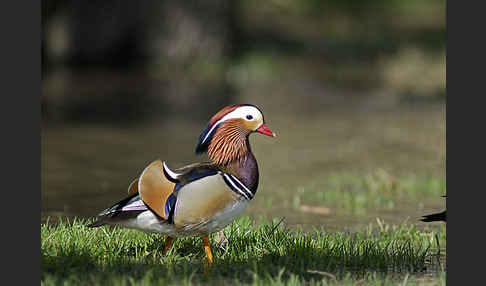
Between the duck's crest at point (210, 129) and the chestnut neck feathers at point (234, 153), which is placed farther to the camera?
the duck's crest at point (210, 129)

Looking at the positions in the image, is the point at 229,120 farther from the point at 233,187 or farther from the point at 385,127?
the point at 385,127

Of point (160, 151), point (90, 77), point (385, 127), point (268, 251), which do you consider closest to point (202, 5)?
point (90, 77)

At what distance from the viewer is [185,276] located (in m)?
5.06

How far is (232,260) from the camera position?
5.64 metres

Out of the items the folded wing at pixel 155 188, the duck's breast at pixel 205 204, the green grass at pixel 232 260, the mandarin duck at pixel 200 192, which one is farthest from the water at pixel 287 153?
the folded wing at pixel 155 188

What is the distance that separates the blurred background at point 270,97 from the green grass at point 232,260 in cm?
181

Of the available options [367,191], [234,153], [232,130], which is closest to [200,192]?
[234,153]

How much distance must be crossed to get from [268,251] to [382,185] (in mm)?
3898

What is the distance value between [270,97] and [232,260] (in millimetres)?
11855

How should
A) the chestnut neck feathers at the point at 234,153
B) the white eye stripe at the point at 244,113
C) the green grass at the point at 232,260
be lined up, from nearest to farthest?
1. the green grass at the point at 232,260
2. the chestnut neck feathers at the point at 234,153
3. the white eye stripe at the point at 244,113

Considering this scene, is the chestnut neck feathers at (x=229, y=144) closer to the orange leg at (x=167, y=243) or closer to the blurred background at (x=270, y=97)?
the orange leg at (x=167, y=243)

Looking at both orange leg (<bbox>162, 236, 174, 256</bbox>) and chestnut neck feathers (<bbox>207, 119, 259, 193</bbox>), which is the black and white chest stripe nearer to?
chestnut neck feathers (<bbox>207, 119, 259, 193</bbox>)

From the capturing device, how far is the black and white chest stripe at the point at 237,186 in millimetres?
5316

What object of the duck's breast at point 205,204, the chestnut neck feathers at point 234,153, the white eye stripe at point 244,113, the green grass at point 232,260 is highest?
the white eye stripe at point 244,113
